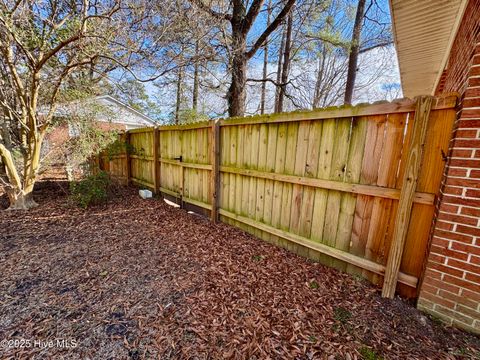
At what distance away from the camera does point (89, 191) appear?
4570 mm

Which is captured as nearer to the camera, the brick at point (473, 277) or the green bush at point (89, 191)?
the brick at point (473, 277)

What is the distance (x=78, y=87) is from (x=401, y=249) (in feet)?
21.3

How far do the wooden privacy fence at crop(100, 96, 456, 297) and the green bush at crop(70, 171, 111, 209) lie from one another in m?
2.48

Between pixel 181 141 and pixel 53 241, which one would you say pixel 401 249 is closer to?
pixel 181 141

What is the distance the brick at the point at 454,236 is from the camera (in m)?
1.62

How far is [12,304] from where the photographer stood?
76.0 inches

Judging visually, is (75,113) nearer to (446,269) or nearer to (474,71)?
Answer: (474,71)

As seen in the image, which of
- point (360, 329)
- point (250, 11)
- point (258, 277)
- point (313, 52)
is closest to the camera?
point (360, 329)

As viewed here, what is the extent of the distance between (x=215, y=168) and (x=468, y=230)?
10.3 feet

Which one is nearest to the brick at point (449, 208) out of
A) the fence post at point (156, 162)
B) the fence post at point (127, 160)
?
the fence post at point (156, 162)

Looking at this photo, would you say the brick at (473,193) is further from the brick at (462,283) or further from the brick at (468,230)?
the brick at (462,283)

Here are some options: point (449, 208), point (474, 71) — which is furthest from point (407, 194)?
point (474, 71)

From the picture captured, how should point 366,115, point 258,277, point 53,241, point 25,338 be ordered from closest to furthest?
point 25,338 < point 366,115 < point 258,277 < point 53,241

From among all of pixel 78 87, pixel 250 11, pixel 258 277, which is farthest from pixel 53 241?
pixel 250 11
